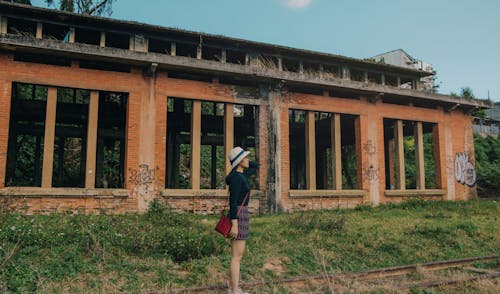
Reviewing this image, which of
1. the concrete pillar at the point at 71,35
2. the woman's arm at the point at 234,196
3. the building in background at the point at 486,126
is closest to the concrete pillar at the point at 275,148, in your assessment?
the concrete pillar at the point at 71,35

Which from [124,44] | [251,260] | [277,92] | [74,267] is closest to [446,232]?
[251,260]

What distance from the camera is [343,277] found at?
233 inches

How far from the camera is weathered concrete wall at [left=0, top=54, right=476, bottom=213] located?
34.4ft

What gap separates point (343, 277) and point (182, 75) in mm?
8566

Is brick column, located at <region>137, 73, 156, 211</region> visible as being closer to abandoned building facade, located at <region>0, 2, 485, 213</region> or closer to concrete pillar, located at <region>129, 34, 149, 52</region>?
abandoned building facade, located at <region>0, 2, 485, 213</region>

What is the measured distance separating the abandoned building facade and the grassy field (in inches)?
56.6

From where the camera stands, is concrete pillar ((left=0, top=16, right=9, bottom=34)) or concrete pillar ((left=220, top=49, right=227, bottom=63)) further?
concrete pillar ((left=220, top=49, right=227, bottom=63))

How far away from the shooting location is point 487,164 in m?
26.3

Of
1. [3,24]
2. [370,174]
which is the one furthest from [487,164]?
[3,24]

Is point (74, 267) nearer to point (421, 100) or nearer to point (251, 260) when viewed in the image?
point (251, 260)

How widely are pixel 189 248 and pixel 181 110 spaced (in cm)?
945

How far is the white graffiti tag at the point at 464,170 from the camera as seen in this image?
16922 millimetres

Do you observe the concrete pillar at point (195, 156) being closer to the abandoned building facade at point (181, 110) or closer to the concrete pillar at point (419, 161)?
the abandoned building facade at point (181, 110)

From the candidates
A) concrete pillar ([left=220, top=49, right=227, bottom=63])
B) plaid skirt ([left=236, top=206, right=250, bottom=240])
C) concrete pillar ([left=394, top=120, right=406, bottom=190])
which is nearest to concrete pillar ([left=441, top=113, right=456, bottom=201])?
concrete pillar ([left=394, top=120, right=406, bottom=190])
